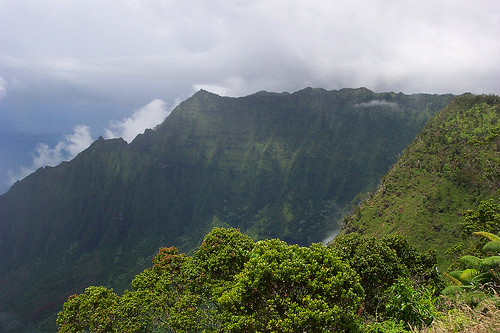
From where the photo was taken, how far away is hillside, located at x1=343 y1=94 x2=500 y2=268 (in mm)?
60344

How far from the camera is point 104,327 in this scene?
18.2 m

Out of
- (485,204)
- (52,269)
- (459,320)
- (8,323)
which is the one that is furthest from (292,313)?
(52,269)

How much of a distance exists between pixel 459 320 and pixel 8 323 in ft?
639

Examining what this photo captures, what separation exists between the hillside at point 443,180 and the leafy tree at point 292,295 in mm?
50932

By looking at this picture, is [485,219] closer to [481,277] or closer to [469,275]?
[469,275]

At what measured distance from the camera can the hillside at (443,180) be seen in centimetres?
6034

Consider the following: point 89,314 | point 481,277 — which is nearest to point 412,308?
point 481,277

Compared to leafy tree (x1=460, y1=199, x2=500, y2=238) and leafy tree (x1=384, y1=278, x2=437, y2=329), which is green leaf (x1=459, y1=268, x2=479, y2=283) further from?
leafy tree (x1=460, y1=199, x2=500, y2=238)

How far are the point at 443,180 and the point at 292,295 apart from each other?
74078mm

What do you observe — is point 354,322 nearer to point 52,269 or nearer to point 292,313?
point 292,313

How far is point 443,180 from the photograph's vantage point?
234ft

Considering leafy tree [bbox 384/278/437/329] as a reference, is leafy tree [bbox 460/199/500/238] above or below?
below

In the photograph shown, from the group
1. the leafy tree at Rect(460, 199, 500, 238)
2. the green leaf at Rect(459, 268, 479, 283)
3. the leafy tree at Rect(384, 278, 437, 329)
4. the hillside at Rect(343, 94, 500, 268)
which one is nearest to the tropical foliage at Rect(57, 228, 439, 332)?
the leafy tree at Rect(384, 278, 437, 329)

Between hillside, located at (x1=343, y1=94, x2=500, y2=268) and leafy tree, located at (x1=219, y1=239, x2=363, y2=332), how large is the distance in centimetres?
5093
